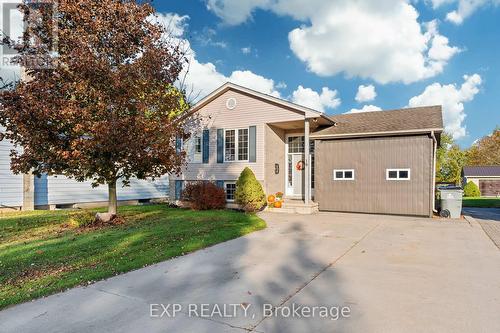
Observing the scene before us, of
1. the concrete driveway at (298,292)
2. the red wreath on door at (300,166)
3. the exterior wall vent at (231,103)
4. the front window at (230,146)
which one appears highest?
the exterior wall vent at (231,103)

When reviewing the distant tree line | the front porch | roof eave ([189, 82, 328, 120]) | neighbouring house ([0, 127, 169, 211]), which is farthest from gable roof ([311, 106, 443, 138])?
the distant tree line

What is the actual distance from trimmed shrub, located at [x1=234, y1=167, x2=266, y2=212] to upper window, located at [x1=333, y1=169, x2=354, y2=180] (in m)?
3.31

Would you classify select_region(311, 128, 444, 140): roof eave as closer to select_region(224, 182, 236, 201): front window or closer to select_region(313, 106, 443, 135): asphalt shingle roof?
select_region(313, 106, 443, 135): asphalt shingle roof

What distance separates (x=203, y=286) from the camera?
438cm

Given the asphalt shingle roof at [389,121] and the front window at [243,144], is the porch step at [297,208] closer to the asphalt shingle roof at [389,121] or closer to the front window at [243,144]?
the front window at [243,144]

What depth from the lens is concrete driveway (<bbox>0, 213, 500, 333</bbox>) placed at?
3.25 meters

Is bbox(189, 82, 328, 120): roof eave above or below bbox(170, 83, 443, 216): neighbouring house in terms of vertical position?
above

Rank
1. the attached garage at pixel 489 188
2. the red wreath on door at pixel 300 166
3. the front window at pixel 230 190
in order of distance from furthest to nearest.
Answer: the attached garage at pixel 489 188 → the red wreath on door at pixel 300 166 → the front window at pixel 230 190

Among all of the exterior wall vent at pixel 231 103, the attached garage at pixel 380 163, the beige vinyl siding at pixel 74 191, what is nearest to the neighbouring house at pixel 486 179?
the attached garage at pixel 380 163

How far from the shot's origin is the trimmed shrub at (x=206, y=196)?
13.2 meters

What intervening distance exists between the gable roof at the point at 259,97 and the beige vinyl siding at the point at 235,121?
0.17 metres

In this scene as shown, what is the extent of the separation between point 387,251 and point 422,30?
41.7 feet

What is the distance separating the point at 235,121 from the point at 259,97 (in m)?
1.65

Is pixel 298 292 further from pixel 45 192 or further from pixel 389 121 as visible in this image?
pixel 45 192
